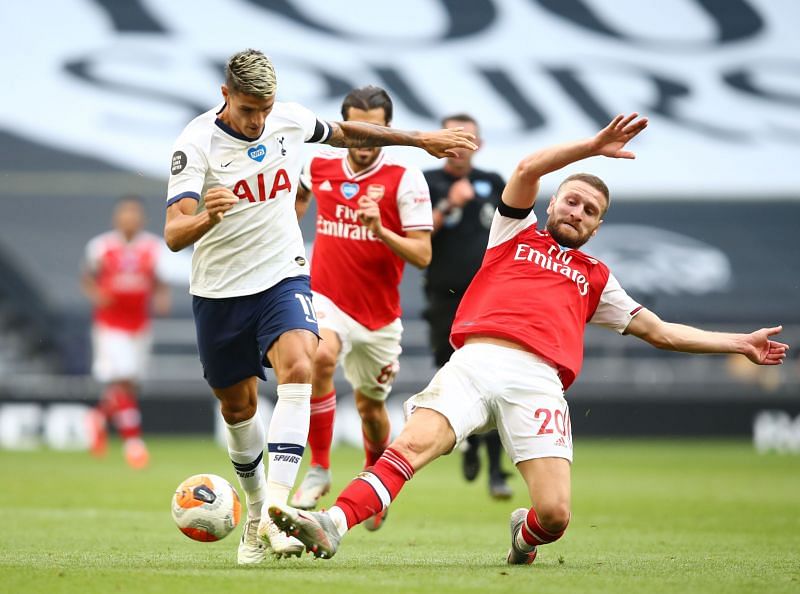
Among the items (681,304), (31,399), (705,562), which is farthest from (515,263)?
(681,304)

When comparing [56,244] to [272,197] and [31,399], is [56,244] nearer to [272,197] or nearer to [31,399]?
[31,399]

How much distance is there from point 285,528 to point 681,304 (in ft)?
53.3

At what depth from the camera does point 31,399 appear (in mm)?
18281

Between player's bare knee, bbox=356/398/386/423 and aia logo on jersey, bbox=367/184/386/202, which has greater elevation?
aia logo on jersey, bbox=367/184/386/202

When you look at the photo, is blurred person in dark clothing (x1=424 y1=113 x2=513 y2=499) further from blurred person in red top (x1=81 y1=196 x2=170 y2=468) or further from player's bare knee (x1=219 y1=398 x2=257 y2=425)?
blurred person in red top (x1=81 y1=196 x2=170 y2=468)

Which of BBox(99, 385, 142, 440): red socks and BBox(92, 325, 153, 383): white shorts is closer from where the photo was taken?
BBox(99, 385, 142, 440): red socks

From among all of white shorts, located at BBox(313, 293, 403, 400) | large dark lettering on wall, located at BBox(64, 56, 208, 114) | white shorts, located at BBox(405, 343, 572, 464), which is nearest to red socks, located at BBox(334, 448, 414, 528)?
white shorts, located at BBox(405, 343, 572, 464)

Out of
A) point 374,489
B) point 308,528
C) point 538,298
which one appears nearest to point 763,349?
point 538,298

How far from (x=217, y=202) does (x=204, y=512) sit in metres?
1.59

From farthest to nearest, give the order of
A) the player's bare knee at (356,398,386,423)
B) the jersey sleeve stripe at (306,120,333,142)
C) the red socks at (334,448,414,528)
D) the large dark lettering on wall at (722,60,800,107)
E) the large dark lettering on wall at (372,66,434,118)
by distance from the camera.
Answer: the large dark lettering on wall at (722,60,800,107) → the large dark lettering on wall at (372,66,434,118) → the player's bare knee at (356,398,386,423) → the jersey sleeve stripe at (306,120,333,142) → the red socks at (334,448,414,528)

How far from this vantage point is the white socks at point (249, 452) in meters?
6.84

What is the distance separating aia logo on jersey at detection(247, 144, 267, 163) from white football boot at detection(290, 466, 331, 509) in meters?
2.42

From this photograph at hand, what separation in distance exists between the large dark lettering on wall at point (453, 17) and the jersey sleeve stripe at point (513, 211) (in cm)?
2011

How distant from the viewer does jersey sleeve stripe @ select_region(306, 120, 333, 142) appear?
6.75 m
